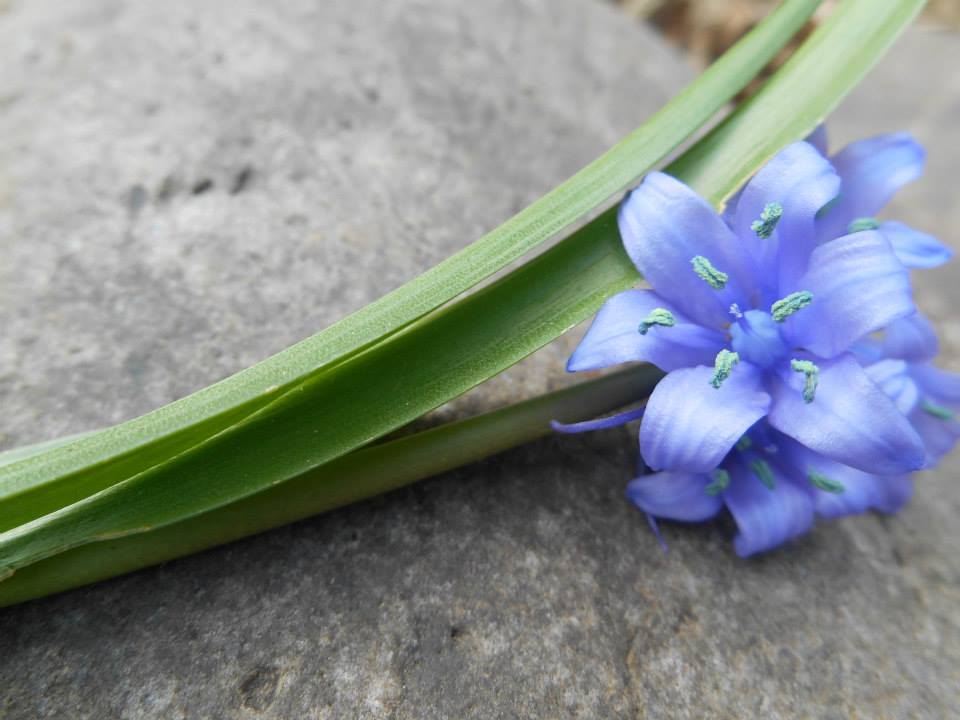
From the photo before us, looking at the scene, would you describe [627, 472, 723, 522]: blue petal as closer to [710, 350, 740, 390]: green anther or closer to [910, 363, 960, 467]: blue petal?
[710, 350, 740, 390]: green anther

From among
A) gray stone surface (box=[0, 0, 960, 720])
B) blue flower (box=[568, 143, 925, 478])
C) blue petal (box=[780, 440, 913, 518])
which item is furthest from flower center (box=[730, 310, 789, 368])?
gray stone surface (box=[0, 0, 960, 720])

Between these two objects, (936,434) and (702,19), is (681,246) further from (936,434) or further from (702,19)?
(702,19)

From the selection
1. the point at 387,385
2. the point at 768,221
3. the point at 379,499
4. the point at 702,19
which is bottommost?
the point at 702,19

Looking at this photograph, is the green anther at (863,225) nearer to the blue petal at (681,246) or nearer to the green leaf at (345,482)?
the blue petal at (681,246)

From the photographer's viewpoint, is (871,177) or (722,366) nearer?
(722,366)

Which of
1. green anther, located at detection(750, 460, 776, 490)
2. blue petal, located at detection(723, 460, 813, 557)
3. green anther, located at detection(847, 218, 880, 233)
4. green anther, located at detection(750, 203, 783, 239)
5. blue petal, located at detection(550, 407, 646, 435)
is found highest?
green anther, located at detection(750, 203, 783, 239)

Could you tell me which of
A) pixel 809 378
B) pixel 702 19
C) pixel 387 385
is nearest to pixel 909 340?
pixel 809 378
